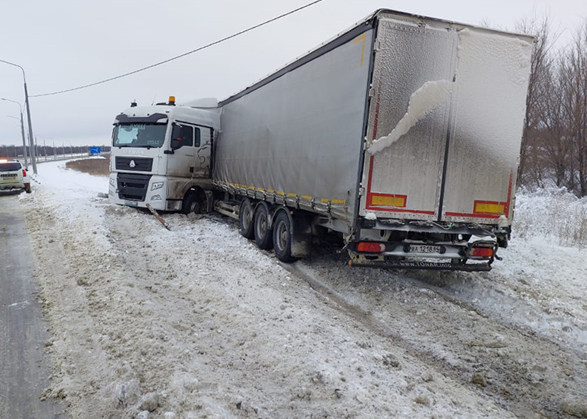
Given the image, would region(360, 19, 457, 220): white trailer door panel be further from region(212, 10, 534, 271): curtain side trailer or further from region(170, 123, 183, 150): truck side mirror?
region(170, 123, 183, 150): truck side mirror

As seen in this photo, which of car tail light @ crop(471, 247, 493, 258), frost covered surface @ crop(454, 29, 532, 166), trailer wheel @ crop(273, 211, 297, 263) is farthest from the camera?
trailer wheel @ crop(273, 211, 297, 263)

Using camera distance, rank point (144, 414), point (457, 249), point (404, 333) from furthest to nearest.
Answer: point (457, 249) < point (404, 333) < point (144, 414)

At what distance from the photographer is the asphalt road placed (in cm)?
331

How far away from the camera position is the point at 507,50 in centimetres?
599

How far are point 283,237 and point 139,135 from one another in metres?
6.74

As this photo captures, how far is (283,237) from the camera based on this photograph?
329 inches

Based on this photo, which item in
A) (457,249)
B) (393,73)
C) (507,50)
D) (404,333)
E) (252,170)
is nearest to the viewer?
(404,333)

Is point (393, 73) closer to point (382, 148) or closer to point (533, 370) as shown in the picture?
point (382, 148)

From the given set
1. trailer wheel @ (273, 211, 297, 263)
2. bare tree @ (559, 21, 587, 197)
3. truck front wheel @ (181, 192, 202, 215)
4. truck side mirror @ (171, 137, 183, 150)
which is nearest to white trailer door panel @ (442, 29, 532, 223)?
trailer wheel @ (273, 211, 297, 263)

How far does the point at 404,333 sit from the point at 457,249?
1970mm

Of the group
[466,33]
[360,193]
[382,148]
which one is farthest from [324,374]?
[466,33]

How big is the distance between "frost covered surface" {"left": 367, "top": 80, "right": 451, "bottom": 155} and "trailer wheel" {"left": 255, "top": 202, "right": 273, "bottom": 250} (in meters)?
3.89

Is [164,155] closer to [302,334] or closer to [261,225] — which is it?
[261,225]

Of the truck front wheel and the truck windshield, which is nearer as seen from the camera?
A: the truck windshield
